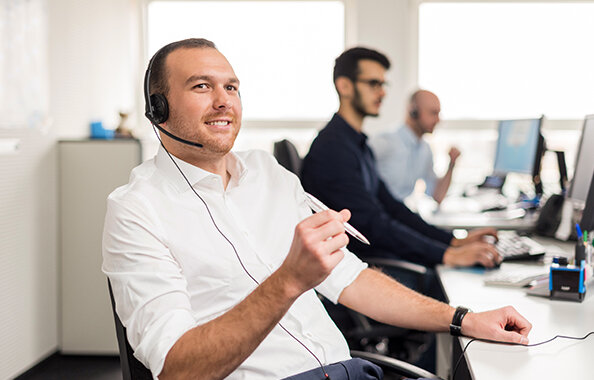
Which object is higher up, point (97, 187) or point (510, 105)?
point (510, 105)

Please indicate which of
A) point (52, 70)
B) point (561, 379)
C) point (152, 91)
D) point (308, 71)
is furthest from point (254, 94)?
point (561, 379)

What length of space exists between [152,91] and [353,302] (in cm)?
69

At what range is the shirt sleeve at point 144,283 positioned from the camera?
98 cm

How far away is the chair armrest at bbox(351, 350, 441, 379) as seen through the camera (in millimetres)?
1239

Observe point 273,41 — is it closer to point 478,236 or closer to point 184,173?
point 478,236

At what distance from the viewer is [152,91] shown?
1.33 meters

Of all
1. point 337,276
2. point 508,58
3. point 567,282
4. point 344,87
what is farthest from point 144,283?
point 508,58

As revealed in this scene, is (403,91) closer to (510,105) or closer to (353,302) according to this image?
(510,105)

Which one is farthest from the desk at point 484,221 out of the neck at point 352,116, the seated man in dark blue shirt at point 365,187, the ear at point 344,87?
the ear at point 344,87

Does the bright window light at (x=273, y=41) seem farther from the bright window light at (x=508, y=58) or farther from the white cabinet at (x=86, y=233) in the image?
the white cabinet at (x=86, y=233)

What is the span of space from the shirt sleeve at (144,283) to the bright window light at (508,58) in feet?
12.7

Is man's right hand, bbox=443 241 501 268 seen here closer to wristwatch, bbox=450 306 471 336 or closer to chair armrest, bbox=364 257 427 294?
chair armrest, bbox=364 257 427 294

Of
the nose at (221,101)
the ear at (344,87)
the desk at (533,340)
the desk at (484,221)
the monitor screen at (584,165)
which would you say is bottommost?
the desk at (533,340)

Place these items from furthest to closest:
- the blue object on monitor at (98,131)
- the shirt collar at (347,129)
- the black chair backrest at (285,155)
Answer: the blue object on monitor at (98,131), the shirt collar at (347,129), the black chair backrest at (285,155)
